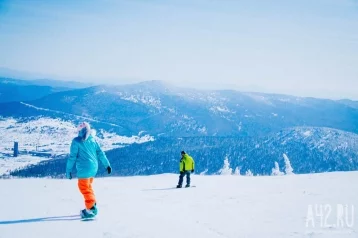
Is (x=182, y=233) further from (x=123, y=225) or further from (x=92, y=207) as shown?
(x=92, y=207)

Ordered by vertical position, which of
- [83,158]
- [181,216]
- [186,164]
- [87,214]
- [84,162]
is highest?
[83,158]

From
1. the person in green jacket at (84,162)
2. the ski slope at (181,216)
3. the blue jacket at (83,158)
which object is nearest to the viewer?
the ski slope at (181,216)

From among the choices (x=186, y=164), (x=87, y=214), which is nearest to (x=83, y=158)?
(x=87, y=214)

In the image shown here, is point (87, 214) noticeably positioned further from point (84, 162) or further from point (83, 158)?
point (83, 158)

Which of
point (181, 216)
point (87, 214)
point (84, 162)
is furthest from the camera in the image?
point (181, 216)

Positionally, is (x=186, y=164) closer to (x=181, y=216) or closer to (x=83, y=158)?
(x=181, y=216)

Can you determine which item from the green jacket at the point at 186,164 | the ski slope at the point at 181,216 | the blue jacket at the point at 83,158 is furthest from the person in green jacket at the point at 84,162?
the green jacket at the point at 186,164

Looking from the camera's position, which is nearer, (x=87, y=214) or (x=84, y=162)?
(x=87, y=214)

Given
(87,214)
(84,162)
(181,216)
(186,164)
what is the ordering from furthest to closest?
1. (186,164)
2. (181,216)
3. (84,162)
4. (87,214)

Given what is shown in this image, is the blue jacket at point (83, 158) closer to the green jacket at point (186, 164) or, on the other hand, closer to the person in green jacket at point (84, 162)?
the person in green jacket at point (84, 162)

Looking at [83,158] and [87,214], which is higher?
[83,158]

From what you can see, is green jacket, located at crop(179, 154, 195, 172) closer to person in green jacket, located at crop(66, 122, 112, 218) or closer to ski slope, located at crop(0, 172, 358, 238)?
ski slope, located at crop(0, 172, 358, 238)

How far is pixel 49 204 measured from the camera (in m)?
13.3

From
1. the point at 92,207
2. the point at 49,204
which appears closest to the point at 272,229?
the point at 92,207
